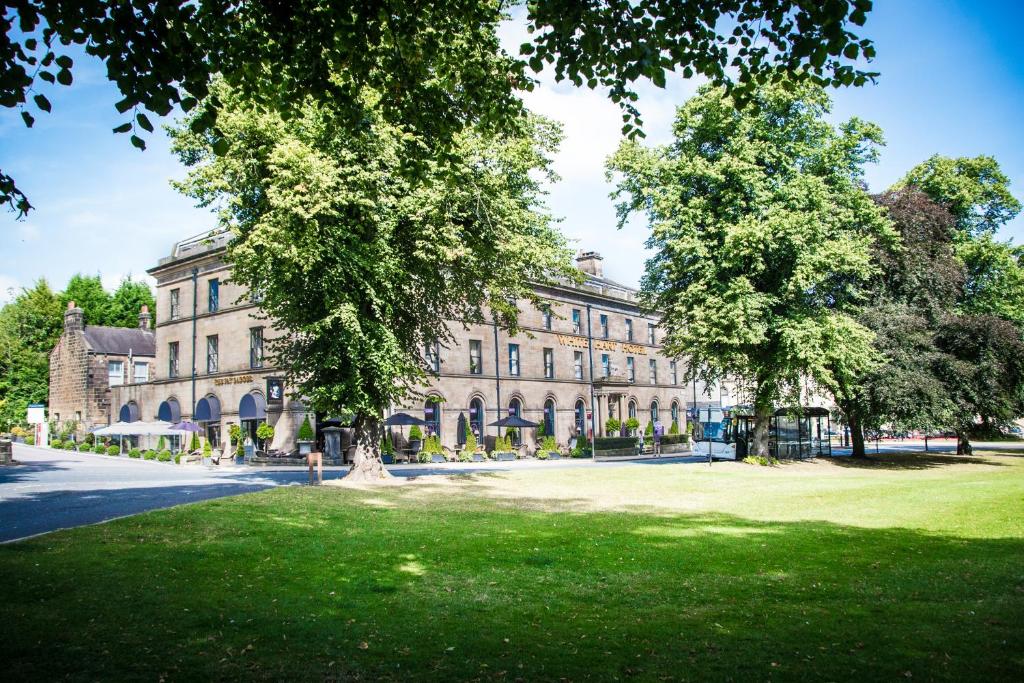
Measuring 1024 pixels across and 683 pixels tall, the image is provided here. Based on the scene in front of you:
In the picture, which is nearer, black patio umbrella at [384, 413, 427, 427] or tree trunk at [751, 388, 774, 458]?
tree trunk at [751, 388, 774, 458]

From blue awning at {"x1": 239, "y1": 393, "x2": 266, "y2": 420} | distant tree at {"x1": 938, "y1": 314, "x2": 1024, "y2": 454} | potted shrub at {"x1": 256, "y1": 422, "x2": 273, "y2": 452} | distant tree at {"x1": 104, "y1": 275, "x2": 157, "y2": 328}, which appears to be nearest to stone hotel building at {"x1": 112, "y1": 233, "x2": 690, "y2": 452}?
blue awning at {"x1": 239, "y1": 393, "x2": 266, "y2": 420}

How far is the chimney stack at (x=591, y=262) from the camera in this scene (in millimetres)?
64125

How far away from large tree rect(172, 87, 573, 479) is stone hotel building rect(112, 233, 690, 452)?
50.0ft

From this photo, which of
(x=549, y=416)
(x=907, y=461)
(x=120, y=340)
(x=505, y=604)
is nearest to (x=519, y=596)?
(x=505, y=604)

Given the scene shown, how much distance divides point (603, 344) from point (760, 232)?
31.9 meters

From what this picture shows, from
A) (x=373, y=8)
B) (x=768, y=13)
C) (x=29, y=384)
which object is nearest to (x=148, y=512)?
(x=373, y=8)

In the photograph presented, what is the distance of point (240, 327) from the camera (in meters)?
44.7

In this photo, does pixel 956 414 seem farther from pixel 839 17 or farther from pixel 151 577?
pixel 151 577

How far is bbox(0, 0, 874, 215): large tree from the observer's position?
792 centimetres

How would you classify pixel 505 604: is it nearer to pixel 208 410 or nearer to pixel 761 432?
pixel 761 432

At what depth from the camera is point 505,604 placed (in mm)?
8078

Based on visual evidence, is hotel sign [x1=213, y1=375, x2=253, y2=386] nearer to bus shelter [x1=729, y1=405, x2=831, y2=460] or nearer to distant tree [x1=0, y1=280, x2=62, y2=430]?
bus shelter [x1=729, y1=405, x2=831, y2=460]

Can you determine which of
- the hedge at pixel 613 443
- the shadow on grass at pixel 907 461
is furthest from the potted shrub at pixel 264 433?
the shadow on grass at pixel 907 461

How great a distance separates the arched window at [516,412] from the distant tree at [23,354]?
4754 cm
